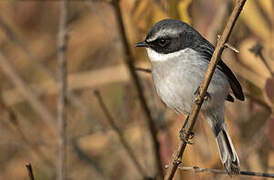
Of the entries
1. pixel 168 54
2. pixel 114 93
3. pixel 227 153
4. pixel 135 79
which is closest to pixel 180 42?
pixel 168 54

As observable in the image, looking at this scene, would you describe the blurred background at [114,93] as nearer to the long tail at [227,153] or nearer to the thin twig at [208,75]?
the long tail at [227,153]

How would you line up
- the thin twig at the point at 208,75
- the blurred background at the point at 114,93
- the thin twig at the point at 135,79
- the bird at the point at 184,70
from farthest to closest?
the blurred background at the point at 114,93
the thin twig at the point at 135,79
the bird at the point at 184,70
the thin twig at the point at 208,75

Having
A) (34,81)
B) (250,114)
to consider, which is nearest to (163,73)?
(250,114)

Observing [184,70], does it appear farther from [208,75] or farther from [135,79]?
[208,75]

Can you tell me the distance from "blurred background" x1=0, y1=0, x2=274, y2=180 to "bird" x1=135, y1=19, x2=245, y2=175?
0.76 ft

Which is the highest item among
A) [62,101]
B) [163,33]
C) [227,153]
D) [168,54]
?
[163,33]

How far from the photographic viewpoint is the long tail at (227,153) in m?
3.31

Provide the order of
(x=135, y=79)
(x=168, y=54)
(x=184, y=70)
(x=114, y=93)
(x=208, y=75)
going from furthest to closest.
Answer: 1. (x=114, y=93)
2. (x=135, y=79)
3. (x=168, y=54)
4. (x=184, y=70)
5. (x=208, y=75)

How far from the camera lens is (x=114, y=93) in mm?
6160

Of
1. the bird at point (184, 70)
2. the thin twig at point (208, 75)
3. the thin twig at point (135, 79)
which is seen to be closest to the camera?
the thin twig at point (208, 75)

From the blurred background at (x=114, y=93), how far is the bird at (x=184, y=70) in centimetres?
23

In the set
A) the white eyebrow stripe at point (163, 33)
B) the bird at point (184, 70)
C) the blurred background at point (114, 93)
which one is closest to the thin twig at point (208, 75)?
the bird at point (184, 70)

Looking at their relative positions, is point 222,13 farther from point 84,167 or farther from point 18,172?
point 18,172

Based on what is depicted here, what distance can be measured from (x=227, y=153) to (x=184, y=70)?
26.8 inches
